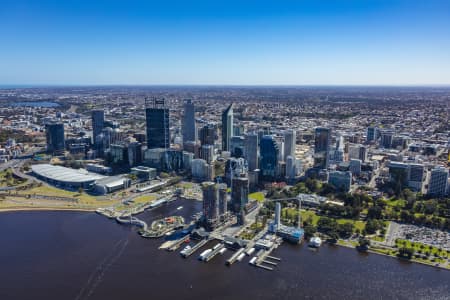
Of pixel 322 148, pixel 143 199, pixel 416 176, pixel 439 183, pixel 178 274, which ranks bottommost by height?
pixel 178 274

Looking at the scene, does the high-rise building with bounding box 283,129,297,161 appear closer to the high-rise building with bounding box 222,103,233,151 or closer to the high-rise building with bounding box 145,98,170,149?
the high-rise building with bounding box 222,103,233,151

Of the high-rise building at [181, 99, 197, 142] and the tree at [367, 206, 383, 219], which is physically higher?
the high-rise building at [181, 99, 197, 142]

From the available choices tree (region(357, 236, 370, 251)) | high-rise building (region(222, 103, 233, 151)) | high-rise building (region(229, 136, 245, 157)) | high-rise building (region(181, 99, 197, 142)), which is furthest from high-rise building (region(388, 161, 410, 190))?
high-rise building (region(181, 99, 197, 142))

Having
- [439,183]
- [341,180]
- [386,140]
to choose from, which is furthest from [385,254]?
[386,140]

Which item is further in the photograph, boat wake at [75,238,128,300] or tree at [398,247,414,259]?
tree at [398,247,414,259]

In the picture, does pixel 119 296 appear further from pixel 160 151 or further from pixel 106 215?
pixel 160 151

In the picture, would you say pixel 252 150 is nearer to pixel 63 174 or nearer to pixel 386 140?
pixel 63 174
